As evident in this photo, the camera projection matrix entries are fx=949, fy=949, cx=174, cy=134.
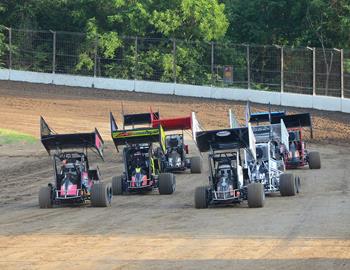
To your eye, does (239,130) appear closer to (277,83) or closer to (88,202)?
(88,202)

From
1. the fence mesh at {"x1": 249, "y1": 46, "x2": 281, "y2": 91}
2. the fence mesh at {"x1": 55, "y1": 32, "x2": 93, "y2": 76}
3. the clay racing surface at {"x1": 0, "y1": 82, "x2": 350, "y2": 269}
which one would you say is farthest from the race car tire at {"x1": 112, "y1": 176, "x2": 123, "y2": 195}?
the fence mesh at {"x1": 55, "y1": 32, "x2": 93, "y2": 76}

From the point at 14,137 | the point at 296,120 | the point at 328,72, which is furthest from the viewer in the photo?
the point at 328,72

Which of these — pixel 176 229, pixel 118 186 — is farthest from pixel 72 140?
pixel 176 229

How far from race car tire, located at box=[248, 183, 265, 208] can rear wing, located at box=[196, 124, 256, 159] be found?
2.41 feet

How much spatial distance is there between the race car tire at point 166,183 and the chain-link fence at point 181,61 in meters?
22.9

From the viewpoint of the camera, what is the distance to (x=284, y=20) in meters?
53.5

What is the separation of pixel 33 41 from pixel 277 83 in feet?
46.3

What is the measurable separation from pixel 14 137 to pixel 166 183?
1497 cm

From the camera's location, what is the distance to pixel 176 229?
48.9 feet

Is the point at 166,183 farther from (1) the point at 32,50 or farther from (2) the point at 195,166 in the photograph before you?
(1) the point at 32,50

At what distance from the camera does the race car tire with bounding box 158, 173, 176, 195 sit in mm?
20609

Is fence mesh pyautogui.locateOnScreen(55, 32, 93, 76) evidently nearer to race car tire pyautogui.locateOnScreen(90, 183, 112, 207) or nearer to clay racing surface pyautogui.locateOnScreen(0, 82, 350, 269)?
clay racing surface pyautogui.locateOnScreen(0, 82, 350, 269)

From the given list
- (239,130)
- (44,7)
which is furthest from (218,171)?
(44,7)

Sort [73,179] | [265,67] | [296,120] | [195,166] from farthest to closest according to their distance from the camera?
[265,67] → [195,166] → [296,120] → [73,179]
